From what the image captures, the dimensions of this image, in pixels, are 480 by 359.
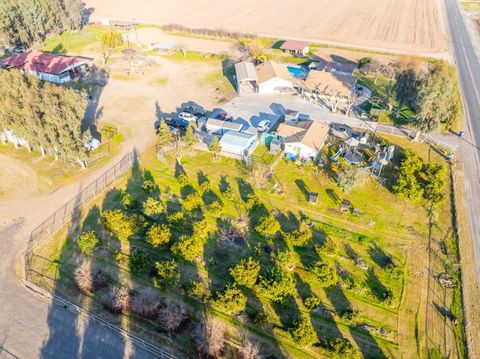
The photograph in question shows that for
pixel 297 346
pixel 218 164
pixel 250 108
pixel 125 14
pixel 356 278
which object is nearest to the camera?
pixel 297 346

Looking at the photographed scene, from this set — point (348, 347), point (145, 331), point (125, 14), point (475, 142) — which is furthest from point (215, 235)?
point (125, 14)

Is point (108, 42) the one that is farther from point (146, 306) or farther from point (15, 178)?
point (146, 306)

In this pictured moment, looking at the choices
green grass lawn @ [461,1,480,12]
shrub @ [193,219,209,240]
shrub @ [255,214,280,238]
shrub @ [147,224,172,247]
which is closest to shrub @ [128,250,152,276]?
shrub @ [147,224,172,247]

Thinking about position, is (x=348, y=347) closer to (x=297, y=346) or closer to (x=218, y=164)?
(x=297, y=346)

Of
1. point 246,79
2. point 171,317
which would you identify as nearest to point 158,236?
point 171,317

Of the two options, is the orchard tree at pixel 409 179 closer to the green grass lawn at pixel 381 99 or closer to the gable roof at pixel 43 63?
the green grass lawn at pixel 381 99

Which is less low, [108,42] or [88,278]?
[108,42]

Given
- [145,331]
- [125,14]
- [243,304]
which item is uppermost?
[125,14]
